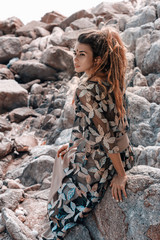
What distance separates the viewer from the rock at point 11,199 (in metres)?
2.98

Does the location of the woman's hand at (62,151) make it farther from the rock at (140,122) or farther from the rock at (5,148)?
the rock at (5,148)

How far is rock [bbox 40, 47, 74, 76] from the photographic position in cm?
1163

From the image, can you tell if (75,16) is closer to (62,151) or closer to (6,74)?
(6,74)

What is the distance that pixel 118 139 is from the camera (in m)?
1.97

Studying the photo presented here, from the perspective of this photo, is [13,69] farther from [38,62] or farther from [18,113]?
[18,113]

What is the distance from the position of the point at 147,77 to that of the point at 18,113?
478cm

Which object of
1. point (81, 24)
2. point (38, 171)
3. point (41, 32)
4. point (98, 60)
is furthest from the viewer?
point (41, 32)

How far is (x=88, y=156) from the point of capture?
79.0 inches

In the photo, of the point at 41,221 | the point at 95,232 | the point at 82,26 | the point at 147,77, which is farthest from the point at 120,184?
the point at 82,26

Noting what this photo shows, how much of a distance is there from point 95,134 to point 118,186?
1.44 ft

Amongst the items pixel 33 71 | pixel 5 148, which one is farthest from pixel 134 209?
pixel 33 71

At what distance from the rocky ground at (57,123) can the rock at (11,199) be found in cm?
1

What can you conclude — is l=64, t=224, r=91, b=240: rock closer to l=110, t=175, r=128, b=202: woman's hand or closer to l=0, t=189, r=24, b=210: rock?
l=110, t=175, r=128, b=202: woman's hand

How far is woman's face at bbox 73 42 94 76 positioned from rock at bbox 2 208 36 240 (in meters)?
1.67
